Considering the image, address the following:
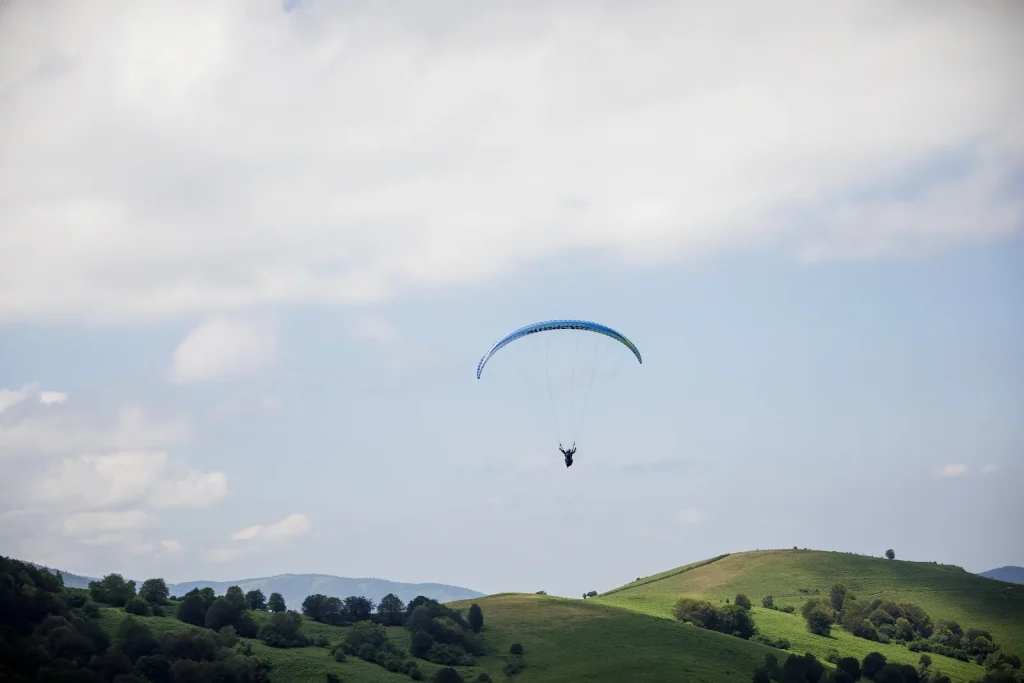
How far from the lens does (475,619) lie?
167875 millimetres

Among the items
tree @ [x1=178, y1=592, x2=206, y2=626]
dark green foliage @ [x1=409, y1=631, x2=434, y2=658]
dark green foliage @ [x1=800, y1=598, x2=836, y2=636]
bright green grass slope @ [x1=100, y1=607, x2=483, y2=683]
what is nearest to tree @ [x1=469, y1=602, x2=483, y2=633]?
bright green grass slope @ [x1=100, y1=607, x2=483, y2=683]

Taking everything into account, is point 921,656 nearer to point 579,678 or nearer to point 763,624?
point 763,624

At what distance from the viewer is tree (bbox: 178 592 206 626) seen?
15688 centimetres

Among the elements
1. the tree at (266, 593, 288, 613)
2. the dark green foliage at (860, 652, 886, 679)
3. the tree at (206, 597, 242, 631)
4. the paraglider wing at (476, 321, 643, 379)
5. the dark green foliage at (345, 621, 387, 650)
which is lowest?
the dark green foliage at (860, 652, 886, 679)

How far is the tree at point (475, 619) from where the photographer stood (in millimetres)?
166150

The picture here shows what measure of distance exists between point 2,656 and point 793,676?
99.3 meters

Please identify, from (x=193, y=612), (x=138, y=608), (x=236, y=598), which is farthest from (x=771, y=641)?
(x=138, y=608)

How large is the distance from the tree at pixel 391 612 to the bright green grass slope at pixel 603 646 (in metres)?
13.9

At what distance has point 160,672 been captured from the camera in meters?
131

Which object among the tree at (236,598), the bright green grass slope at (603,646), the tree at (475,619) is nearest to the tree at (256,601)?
the tree at (236,598)

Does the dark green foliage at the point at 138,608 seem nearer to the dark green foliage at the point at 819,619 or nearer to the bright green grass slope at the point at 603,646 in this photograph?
the bright green grass slope at the point at 603,646

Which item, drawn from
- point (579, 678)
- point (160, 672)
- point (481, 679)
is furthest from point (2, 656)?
point (579, 678)

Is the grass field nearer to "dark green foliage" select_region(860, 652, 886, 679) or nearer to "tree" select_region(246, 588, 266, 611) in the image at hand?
"dark green foliage" select_region(860, 652, 886, 679)

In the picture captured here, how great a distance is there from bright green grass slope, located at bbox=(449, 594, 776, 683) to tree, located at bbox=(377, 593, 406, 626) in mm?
13884
